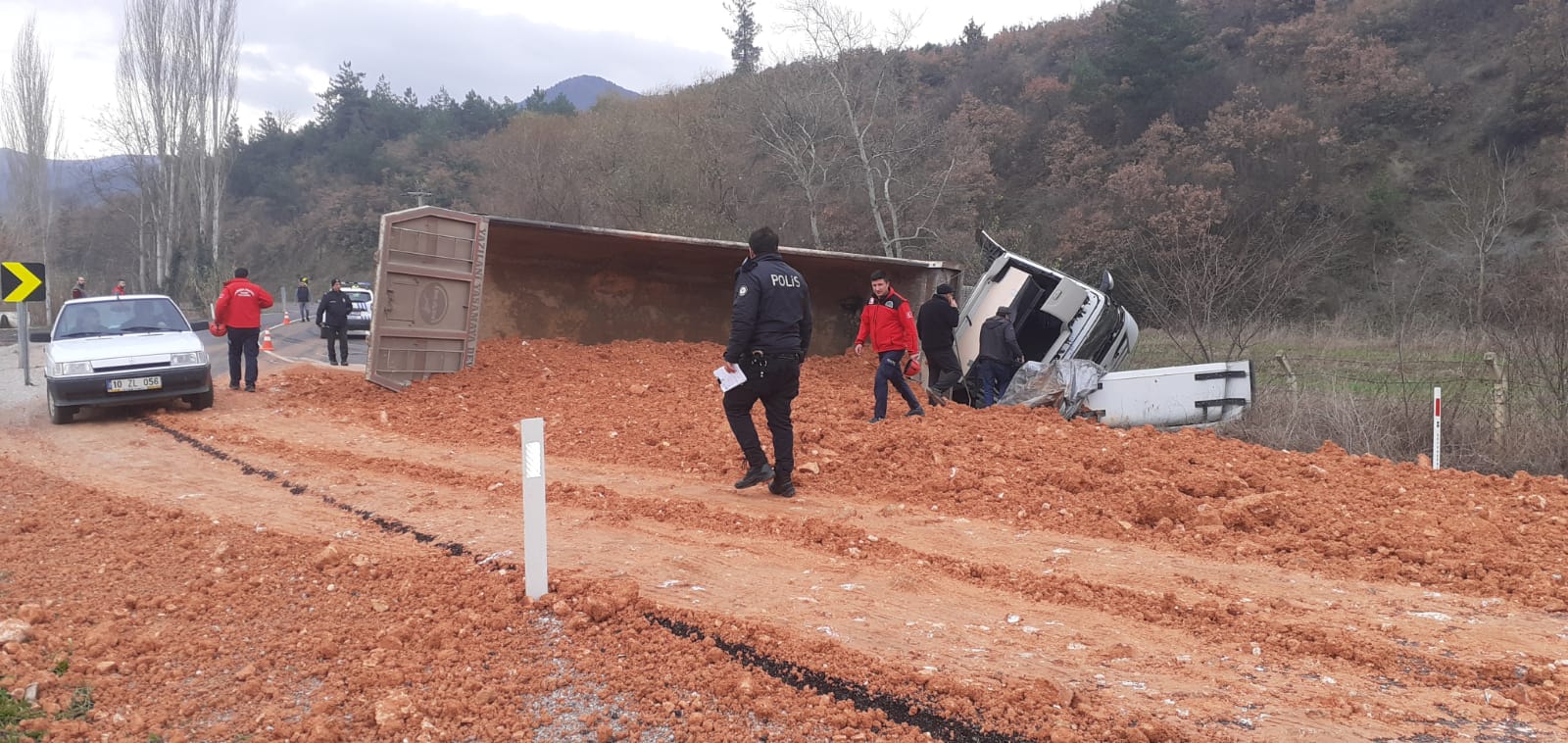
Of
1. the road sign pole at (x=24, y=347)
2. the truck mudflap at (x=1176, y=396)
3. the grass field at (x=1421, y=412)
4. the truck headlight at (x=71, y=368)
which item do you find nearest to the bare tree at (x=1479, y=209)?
the grass field at (x=1421, y=412)

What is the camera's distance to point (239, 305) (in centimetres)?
1296

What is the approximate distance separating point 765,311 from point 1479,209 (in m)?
30.5

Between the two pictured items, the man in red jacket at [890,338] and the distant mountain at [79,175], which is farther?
the distant mountain at [79,175]

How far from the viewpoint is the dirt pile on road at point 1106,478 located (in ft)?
19.8

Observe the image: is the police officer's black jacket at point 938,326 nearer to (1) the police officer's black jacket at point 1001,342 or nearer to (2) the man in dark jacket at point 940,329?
(2) the man in dark jacket at point 940,329

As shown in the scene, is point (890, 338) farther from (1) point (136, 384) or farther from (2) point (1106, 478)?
(1) point (136, 384)

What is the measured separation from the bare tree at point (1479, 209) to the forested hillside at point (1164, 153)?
108 millimetres

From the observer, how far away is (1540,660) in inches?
169

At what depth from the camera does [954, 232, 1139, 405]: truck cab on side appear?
41.2 ft

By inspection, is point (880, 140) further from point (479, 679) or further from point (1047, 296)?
point (479, 679)

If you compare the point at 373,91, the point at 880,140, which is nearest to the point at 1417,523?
the point at 880,140

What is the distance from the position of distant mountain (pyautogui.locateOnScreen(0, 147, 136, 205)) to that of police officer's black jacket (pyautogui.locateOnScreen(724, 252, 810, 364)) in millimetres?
56864

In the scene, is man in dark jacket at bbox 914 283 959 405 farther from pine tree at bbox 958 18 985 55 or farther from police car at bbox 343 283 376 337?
pine tree at bbox 958 18 985 55

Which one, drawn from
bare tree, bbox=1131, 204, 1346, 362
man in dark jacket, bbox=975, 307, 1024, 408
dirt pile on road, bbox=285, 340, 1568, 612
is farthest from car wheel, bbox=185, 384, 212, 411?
bare tree, bbox=1131, 204, 1346, 362
